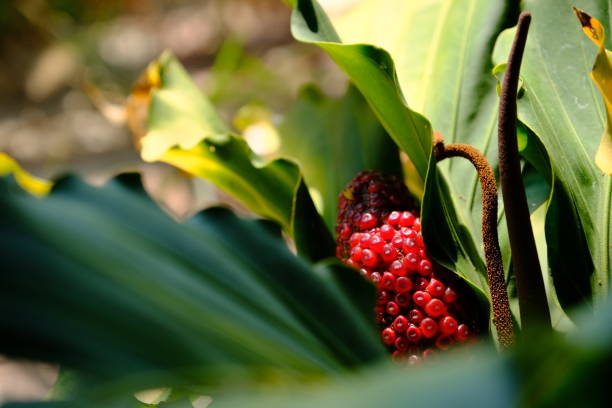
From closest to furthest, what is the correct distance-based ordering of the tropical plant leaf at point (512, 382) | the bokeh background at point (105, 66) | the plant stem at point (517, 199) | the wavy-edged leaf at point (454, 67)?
1. the tropical plant leaf at point (512, 382)
2. the plant stem at point (517, 199)
3. the wavy-edged leaf at point (454, 67)
4. the bokeh background at point (105, 66)

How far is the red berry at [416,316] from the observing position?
0.29m

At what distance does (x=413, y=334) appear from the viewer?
290 millimetres

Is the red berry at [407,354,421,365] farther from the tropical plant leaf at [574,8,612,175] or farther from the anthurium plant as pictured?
the tropical plant leaf at [574,8,612,175]

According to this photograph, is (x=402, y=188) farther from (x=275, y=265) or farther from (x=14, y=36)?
(x=14, y=36)

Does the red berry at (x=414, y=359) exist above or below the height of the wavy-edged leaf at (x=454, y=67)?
below

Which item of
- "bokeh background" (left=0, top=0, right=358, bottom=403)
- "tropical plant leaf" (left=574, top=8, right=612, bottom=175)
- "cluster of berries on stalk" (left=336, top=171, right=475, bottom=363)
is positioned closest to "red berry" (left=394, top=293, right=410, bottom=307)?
"cluster of berries on stalk" (left=336, top=171, right=475, bottom=363)

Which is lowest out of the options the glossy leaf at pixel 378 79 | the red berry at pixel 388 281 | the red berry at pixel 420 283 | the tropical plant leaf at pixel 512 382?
the tropical plant leaf at pixel 512 382

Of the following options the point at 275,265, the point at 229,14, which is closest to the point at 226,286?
the point at 275,265

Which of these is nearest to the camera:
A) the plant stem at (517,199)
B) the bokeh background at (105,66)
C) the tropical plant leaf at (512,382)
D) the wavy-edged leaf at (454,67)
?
the tropical plant leaf at (512,382)

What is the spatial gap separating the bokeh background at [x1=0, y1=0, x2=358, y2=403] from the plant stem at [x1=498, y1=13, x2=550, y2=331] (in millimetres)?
1232

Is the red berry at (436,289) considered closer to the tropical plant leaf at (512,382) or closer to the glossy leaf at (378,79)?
the glossy leaf at (378,79)

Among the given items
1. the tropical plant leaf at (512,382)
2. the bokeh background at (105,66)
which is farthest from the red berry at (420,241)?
the bokeh background at (105,66)

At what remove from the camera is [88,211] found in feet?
0.72

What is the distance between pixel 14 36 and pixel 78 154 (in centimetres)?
37
